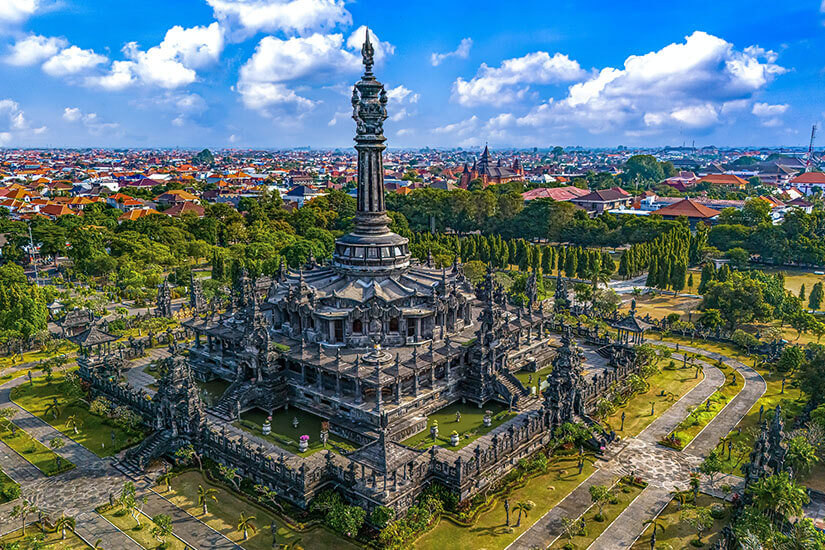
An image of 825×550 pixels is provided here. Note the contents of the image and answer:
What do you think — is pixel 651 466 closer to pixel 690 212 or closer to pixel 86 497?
pixel 86 497

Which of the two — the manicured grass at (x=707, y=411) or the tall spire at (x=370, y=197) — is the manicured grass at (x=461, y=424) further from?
the tall spire at (x=370, y=197)

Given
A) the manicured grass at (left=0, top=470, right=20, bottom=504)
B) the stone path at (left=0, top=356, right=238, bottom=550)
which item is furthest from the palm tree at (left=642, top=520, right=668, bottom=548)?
the manicured grass at (left=0, top=470, right=20, bottom=504)

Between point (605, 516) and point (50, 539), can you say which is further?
point (605, 516)

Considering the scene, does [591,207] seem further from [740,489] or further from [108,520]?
[108,520]

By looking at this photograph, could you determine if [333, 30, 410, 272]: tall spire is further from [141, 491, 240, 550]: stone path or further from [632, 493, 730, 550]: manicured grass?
[632, 493, 730, 550]: manicured grass

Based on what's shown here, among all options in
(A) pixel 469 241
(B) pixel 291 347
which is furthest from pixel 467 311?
(A) pixel 469 241

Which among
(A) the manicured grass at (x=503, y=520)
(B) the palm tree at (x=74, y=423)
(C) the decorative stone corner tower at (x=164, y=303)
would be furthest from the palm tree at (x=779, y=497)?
(C) the decorative stone corner tower at (x=164, y=303)

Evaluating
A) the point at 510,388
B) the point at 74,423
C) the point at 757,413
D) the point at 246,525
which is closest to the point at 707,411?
the point at 757,413
